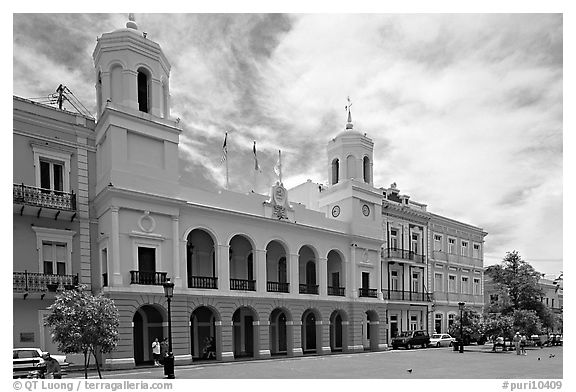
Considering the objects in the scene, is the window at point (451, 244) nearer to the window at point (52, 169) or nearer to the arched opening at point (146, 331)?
the arched opening at point (146, 331)

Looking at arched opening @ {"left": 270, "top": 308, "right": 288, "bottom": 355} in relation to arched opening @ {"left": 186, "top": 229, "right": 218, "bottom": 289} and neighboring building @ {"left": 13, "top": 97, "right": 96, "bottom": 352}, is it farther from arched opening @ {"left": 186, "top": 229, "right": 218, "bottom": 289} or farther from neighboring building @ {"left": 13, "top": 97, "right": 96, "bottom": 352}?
neighboring building @ {"left": 13, "top": 97, "right": 96, "bottom": 352}

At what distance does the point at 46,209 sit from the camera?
19219 mm

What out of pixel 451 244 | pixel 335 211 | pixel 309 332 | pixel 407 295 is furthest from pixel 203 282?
Answer: pixel 451 244

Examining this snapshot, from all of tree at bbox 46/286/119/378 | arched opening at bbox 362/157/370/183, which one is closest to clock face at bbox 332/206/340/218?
arched opening at bbox 362/157/370/183

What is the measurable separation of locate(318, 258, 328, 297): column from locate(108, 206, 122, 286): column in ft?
36.9

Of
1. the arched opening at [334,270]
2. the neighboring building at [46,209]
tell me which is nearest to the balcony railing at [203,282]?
the neighboring building at [46,209]

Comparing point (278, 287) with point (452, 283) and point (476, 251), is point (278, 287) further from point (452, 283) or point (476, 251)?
point (476, 251)

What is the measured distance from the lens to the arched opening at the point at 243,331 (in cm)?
2652

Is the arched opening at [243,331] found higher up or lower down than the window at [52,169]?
lower down

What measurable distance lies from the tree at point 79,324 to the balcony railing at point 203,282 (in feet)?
25.7

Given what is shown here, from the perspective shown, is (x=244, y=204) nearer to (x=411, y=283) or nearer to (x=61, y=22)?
(x=61, y=22)

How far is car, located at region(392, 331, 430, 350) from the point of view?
32750 mm
